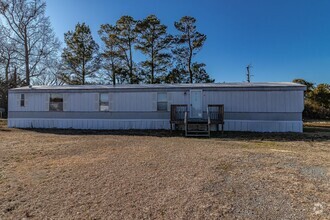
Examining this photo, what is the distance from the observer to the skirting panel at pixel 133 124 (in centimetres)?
1157

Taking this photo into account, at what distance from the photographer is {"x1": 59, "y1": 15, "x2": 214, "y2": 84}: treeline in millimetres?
23328

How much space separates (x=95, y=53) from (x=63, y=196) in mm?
24154

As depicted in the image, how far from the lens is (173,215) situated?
274 cm

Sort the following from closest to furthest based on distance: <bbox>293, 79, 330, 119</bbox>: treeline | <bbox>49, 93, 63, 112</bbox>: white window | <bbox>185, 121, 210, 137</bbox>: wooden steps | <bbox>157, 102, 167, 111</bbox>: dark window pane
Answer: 1. <bbox>185, 121, 210, 137</bbox>: wooden steps
2. <bbox>157, 102, 167, 111</bbox>: dark window pane
3. <bbox>49, 93, 63, 112</bbox>: white window
4. <bbox>293, 79, 330, 119</bbox>: treeline

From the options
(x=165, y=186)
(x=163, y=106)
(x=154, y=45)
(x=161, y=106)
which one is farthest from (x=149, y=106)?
(x=154, y=45)

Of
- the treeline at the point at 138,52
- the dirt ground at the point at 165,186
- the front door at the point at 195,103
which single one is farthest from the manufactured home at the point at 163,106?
the treeline at the point at 138,52

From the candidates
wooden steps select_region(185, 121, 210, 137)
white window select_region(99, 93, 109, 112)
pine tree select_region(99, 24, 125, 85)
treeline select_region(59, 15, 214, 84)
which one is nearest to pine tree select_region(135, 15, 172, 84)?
treeline select_region(59, 15, 214, 84)

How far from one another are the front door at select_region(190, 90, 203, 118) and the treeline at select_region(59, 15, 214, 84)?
37.1 ft

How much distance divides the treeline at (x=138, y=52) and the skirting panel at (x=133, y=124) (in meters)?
11.3

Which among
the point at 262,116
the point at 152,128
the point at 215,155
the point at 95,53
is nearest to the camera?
the point at 215,155

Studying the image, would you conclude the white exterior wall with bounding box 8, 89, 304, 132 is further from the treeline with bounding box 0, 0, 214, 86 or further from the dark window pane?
the treeline with bounding box 0, 0, 214, 86

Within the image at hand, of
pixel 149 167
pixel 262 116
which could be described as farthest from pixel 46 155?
pixel 262 116

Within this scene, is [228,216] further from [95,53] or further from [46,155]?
[95,53]

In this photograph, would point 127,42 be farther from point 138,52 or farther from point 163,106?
point 163,106
